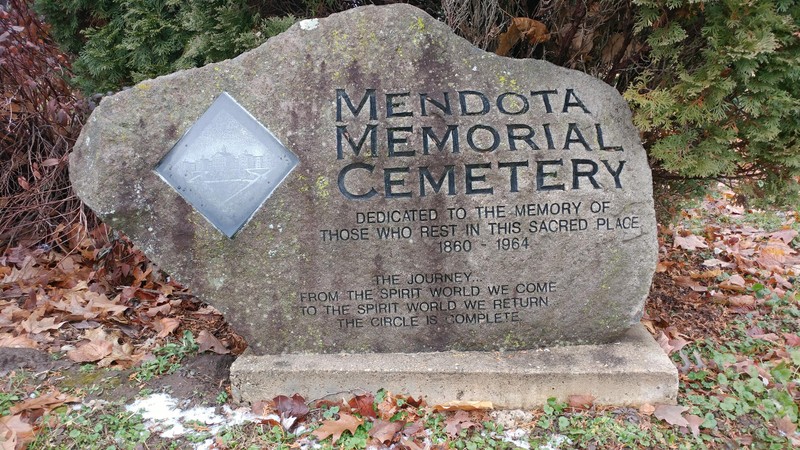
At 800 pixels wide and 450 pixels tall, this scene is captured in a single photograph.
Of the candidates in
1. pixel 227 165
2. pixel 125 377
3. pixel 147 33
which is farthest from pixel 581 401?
pixel 147 33

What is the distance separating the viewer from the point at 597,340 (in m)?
3.05

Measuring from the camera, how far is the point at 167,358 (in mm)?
3246

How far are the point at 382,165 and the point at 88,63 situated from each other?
2.68 meters

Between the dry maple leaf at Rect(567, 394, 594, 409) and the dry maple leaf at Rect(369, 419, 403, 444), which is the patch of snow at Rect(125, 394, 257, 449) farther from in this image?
the dry maple leaf at Rect(567, 394, 594, 409)

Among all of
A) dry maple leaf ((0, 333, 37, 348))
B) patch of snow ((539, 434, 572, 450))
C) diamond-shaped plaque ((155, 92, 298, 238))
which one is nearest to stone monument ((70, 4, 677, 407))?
diamond-shaped plaque ((155, 92, 298, 238))

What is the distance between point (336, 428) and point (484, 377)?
717 mm

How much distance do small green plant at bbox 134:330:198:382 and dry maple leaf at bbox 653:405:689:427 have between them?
2361mm

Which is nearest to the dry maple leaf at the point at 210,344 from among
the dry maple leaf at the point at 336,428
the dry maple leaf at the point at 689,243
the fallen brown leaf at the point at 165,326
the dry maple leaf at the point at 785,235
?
the fallen brown leaf at the point at 165,326

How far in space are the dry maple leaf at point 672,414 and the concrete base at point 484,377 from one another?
5cm

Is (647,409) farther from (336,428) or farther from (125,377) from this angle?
(125,377)

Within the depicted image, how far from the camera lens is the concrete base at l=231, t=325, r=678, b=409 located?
284 centimetres

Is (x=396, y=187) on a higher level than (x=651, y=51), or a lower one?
lower

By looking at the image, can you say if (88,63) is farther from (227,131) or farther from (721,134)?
(721,134)

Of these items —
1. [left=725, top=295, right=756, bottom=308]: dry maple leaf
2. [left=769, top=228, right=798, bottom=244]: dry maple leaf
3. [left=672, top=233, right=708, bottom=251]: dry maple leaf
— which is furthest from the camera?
[left=769, top=228, right=798, bottom=244]: dry maple leaf
